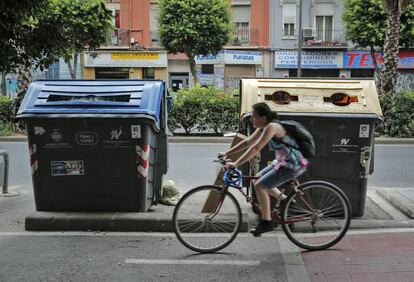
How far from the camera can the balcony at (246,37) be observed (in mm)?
32719

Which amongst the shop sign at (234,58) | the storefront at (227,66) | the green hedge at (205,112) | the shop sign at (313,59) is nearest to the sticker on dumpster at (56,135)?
the green hedge at (205,112)

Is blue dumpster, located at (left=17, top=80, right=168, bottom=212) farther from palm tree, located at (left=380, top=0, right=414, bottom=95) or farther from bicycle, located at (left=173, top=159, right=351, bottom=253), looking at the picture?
palm tree, located at (left=380, top=0, right=414, bottom=95)

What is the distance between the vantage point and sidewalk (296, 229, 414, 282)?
14.3ft

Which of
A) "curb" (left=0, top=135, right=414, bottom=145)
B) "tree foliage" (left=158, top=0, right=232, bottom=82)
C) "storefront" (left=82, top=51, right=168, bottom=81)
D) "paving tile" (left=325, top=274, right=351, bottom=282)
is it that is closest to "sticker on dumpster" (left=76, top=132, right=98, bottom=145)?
"paving tile" (left=325, top=274, right=351, bottom=282)

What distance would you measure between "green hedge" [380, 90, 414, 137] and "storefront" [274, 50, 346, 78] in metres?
15.8

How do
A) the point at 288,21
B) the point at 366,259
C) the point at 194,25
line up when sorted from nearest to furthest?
the point at 366,259, the point at 194,25, the point at 288,21

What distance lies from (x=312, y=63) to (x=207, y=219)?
28.4 m

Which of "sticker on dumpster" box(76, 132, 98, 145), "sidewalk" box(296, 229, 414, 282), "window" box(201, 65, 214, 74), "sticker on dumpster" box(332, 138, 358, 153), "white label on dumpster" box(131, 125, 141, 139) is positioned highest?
"window" box(201, 65, 214, 74)

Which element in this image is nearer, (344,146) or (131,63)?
(344,146)

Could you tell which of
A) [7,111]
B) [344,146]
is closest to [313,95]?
[344,146]

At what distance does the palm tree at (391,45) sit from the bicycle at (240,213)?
13.4 meters

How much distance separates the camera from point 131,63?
3281cm

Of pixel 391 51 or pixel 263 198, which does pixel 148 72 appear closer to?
pixel 391 51

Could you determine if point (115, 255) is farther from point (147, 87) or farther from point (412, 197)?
point (412, 197)
